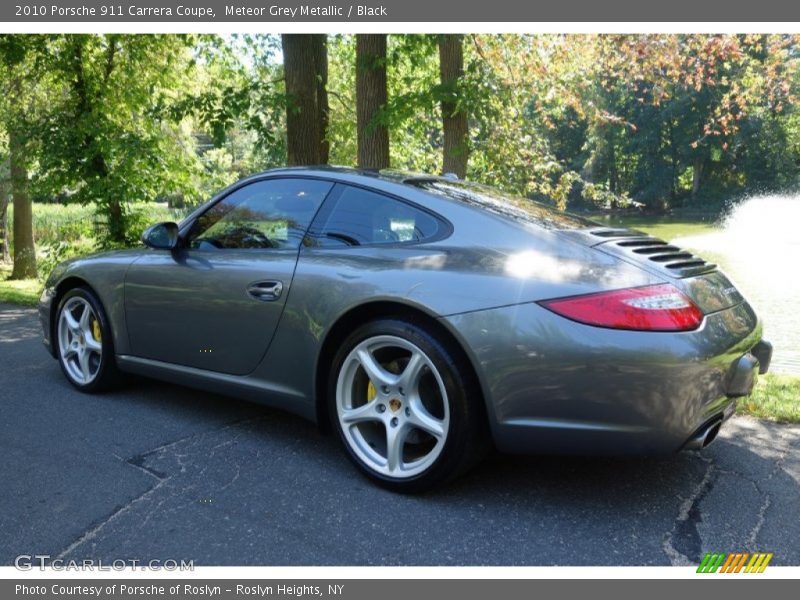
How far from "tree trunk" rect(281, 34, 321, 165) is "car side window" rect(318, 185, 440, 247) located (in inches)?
216

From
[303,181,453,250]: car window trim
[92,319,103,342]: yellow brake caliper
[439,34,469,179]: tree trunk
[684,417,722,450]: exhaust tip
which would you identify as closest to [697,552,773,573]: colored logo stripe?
[684,417,722,450]: exhaust tip

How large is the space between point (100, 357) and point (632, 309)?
3407mm

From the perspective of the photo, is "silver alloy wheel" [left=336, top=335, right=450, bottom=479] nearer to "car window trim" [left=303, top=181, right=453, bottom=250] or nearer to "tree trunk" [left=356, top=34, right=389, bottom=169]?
"car window trim" [left=303, top=181, right=453, bottom=250]

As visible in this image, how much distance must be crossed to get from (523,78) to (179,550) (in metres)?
8.39

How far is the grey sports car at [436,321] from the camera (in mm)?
2664

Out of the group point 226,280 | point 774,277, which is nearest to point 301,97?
point 226,280

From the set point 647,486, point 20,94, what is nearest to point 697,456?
point 647,486

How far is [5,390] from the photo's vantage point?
4.77 meters

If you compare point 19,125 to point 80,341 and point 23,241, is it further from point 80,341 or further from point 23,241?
point 80,341

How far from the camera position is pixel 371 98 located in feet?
27.6

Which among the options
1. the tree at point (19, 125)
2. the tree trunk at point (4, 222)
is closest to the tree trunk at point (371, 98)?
the tree at point (19, 125)

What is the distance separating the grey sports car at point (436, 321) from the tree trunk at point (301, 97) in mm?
4982
